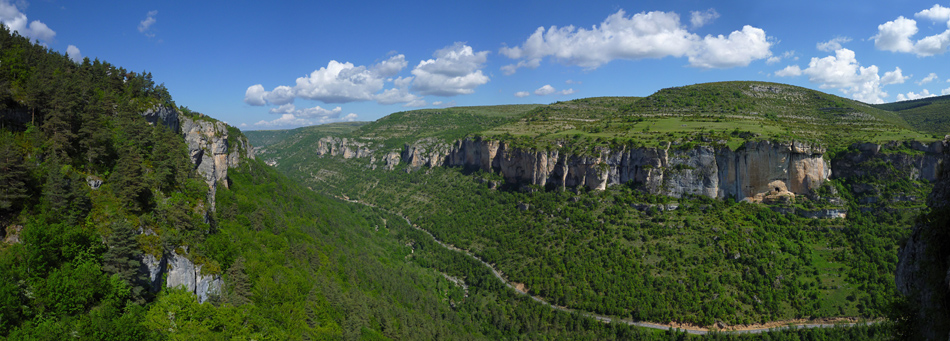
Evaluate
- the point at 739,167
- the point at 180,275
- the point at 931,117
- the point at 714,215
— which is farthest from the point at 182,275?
the point at 931,117

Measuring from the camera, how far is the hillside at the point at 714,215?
2566 inches

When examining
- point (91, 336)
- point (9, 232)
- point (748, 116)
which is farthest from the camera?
point (748, 116)

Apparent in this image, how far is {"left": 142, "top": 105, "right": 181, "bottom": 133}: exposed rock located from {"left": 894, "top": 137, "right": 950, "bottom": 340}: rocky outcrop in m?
59.5

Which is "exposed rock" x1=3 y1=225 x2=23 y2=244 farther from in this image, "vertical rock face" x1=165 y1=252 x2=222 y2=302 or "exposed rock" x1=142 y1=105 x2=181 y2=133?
"exposed rock" x1=142 y1=105 x2=181 y2=133

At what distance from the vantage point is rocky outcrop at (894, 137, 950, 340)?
42.9 feet

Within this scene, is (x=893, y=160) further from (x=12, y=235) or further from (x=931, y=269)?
(x=12, y=235)

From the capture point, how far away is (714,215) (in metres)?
77.9

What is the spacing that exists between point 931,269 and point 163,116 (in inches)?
2550

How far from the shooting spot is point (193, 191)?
3903cm

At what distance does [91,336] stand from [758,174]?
318 feet

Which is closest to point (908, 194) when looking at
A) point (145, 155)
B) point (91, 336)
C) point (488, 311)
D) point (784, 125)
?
point (784, 125)

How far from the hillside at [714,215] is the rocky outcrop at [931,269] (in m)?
45.2

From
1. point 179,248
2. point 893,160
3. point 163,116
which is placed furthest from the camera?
point 893,160

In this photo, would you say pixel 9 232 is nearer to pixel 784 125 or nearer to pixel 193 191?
pixel 193 191
